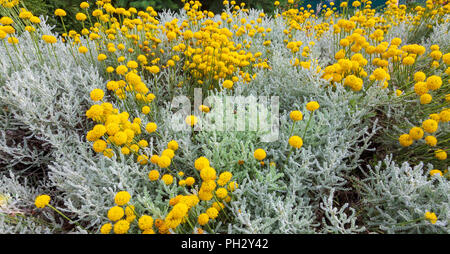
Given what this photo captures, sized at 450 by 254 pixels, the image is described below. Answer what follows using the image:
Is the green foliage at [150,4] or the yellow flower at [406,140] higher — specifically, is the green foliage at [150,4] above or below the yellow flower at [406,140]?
above

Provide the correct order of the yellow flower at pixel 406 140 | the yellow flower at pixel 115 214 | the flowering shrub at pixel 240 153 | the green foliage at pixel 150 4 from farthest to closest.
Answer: the green foliage at pixel 150 4 < the yellow flower at pixel 406 140 < the flowering shrub at pixel 240 153 < the yellow flower at pixel 115 214

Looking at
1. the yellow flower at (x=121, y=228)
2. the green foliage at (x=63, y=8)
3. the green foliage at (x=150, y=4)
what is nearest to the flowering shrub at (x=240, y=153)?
the yellow flower at (x=121, y=228)

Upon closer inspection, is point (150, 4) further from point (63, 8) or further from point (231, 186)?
point (231, 186)

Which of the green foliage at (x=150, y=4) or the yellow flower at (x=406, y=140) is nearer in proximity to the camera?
the yellow flower at (x=406, y=140)

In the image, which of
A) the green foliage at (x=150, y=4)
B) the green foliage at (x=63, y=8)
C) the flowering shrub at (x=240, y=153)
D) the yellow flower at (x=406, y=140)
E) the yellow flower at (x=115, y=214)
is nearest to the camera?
the yellow flower at (x=115, y=214)

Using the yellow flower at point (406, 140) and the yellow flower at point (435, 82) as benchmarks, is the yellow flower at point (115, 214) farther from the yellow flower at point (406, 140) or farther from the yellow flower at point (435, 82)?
the yellow flower at point (435, 82)

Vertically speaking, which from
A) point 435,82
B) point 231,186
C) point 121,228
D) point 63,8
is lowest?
point 121,228

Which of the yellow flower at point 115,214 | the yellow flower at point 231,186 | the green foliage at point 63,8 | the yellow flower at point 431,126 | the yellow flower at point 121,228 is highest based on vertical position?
the green foliage at point 63,8

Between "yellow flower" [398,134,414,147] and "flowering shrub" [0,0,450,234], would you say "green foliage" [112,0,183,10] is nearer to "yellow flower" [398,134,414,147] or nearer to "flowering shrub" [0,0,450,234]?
"flowering shrub" [0,0,450,234]

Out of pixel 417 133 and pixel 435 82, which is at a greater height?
pixel 435 82

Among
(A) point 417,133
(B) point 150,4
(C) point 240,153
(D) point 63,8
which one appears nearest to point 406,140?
(A) point 417,133
